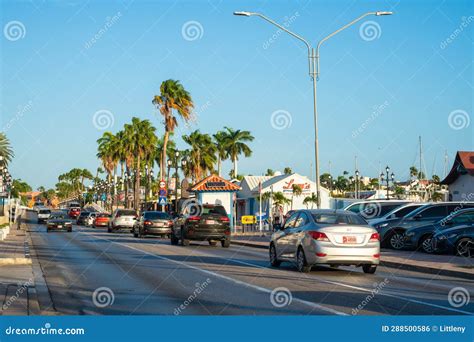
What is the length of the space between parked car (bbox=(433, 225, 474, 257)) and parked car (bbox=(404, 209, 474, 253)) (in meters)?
0.34

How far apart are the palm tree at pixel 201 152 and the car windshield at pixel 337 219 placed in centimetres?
8476

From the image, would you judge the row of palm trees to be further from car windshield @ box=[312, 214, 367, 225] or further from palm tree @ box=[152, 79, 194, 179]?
car windshield @ box=[312, 214, 367, 225]

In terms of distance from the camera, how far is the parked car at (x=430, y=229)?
26.2m

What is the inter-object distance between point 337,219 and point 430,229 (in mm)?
9372

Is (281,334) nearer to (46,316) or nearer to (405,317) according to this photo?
(405,317)

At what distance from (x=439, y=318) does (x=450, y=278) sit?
7.72 meters

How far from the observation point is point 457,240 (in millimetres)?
24828

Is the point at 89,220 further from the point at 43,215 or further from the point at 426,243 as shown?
the point at 426,243

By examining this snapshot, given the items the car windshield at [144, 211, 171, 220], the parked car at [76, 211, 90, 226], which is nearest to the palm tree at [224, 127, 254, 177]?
the parked car at [76, 211, 90, 226]

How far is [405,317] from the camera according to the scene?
11.2 meters

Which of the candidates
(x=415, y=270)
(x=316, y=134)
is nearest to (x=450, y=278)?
(x=415, y=270)

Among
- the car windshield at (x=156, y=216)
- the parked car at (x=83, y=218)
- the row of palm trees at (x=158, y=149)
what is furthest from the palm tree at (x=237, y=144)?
the car windshield at (x=156, y=216)

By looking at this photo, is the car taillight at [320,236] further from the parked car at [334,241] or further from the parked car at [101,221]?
the parked car at [101,221]

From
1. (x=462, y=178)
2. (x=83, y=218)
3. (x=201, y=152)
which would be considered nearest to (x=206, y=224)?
(x=462, y=178)
